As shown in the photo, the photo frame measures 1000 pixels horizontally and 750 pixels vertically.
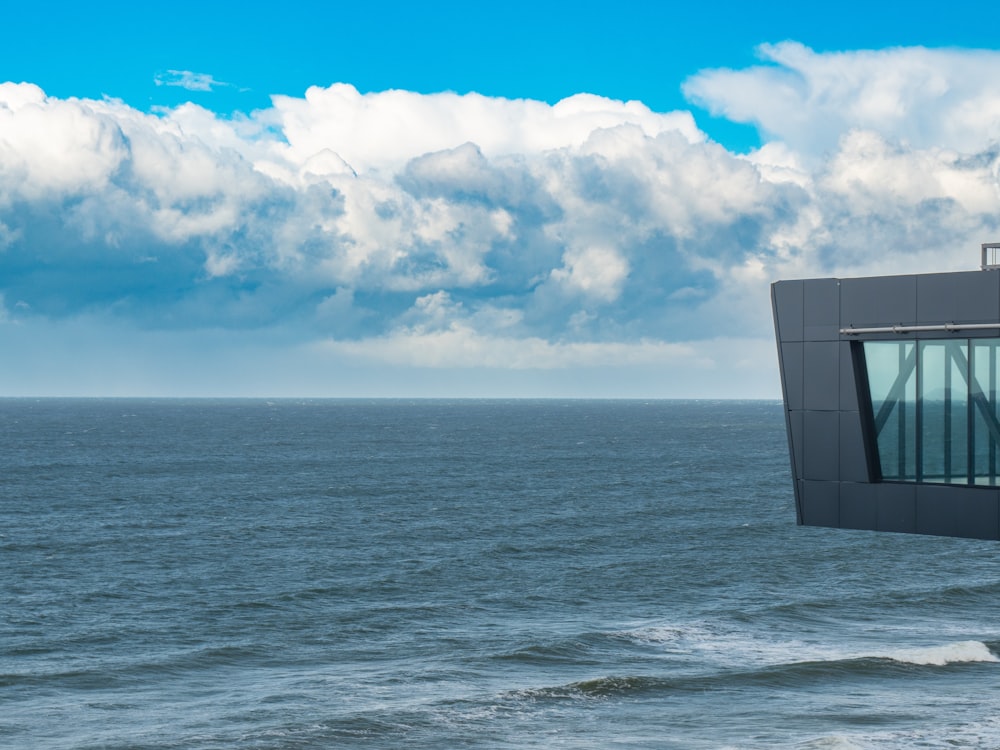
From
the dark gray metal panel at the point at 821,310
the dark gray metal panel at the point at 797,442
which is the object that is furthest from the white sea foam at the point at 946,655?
the dark gray metal panel at the point at 821,310

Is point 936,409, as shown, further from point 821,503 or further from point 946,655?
point 946,655

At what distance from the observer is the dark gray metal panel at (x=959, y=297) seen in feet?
66.3

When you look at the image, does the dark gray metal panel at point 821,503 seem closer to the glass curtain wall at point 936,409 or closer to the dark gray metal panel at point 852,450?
the dark gray metal panel at point 852,450

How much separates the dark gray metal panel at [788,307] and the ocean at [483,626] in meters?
17.9

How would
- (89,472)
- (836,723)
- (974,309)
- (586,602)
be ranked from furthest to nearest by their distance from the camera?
1. (89,472)
2. (586,602)
3. (836,723)
4. (974,309)

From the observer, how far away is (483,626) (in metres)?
52.0

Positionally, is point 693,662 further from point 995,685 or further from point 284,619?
point 284,619

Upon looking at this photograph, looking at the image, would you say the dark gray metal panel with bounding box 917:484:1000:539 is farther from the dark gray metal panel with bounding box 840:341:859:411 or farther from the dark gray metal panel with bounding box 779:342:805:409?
the dark gray metal panel with bounding box 779:342:805:409

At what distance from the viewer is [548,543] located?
7488cm

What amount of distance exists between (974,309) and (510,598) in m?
39.9

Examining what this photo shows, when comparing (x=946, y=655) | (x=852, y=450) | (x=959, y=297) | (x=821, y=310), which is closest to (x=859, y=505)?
(x=852, y=450)

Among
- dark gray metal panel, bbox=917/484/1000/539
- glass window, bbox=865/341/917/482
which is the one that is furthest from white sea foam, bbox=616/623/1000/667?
dark gray metal panel, bbox=917/484/1000/539

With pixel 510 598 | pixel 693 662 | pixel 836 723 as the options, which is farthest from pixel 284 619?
pixel 836 723

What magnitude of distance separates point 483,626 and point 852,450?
31.5 meters
